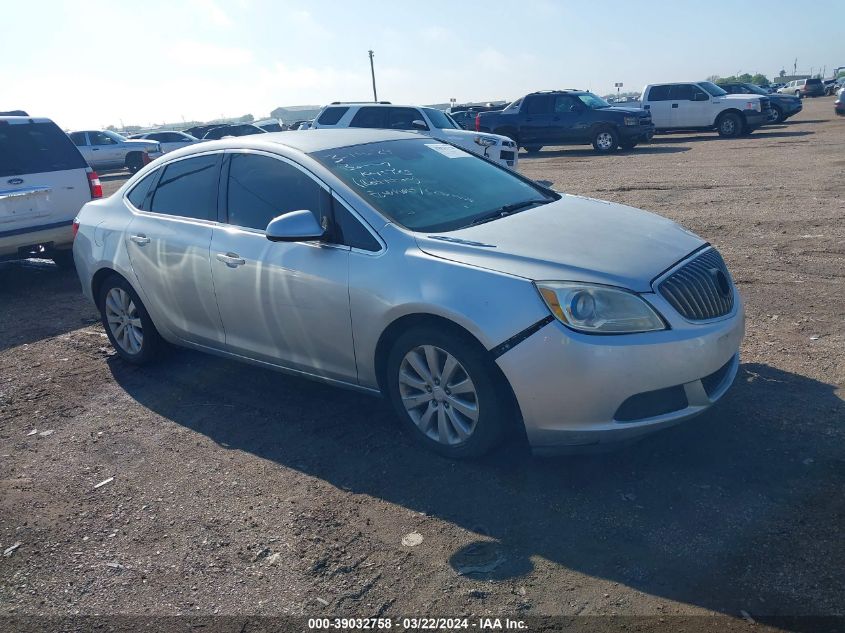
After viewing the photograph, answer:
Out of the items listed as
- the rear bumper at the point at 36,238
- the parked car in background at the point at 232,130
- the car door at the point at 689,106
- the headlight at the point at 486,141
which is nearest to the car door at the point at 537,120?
the car door at the point at 689,106

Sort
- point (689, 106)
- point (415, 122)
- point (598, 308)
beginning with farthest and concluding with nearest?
point (689, 106), point (415, 122), point (598, 308)

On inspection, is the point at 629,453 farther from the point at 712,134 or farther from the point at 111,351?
the point at 712,134

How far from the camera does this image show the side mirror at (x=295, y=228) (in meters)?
4.36

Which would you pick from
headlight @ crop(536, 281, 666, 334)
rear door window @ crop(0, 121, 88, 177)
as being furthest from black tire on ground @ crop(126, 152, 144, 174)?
headlight @ crop(536, 281, 666, 334)

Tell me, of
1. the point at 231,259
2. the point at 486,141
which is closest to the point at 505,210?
the point at 231,259

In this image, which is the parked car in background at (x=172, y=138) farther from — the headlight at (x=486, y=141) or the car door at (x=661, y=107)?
the headlight at (x=486, y=141)

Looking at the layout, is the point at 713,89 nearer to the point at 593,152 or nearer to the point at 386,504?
the point at 593,152

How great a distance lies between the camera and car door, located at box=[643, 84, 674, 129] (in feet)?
84.3

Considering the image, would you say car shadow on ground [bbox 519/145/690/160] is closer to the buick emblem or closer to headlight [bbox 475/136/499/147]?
headlight [bbox 475/136/499/147]

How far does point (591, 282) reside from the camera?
3748 mm

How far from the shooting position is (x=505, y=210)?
15.7 ft

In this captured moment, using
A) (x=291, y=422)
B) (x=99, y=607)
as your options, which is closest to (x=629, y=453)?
(x=291, y=422)

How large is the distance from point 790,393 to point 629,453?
124cm

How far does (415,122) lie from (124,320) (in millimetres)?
11728
